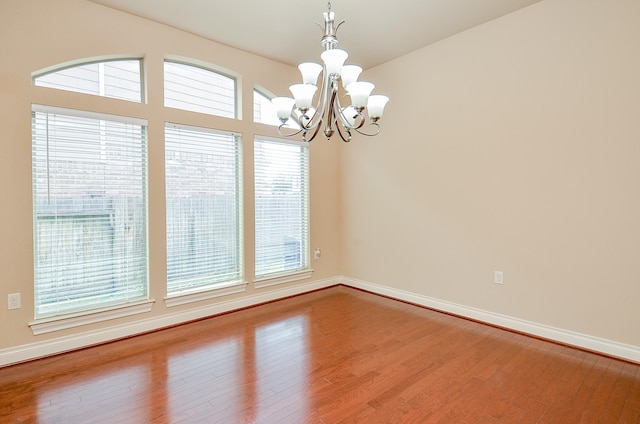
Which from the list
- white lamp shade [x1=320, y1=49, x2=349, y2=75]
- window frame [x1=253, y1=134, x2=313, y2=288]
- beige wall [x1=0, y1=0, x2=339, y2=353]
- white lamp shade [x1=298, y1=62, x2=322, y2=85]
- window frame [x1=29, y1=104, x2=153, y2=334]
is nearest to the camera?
white lamp shade [x1=320, y1=49, x2=349, y2=75]

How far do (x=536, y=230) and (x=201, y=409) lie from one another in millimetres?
2985

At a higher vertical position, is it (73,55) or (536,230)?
(73,55)

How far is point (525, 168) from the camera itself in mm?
3055

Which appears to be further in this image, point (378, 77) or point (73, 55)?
point (378, 77)

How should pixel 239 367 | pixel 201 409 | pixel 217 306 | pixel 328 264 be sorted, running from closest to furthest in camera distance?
pixel 201 409
pixel 239 367
pixel 217 306
pixel 328 264

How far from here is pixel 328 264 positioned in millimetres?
4805

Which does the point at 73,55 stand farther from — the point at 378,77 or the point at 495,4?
the point at 495,4

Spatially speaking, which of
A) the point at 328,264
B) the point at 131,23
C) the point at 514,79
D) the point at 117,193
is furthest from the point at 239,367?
the point at 514,79

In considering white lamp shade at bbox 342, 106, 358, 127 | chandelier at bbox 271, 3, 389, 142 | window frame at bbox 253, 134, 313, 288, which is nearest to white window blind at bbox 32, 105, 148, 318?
window frame at bbox 253, 134, 313, 288

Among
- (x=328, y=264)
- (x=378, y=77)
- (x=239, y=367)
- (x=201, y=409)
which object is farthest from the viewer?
(x=328, y=264)

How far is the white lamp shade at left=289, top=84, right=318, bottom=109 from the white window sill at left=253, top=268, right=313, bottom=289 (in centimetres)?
232

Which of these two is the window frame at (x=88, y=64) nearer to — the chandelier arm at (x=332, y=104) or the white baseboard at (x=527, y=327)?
the chandelier arm at (x=332, y=104)

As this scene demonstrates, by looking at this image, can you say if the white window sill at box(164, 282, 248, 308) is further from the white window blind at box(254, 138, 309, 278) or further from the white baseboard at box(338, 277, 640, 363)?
the white baseboard at box(338, 277, 640, 363)

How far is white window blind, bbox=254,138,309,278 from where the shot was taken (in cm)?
406
